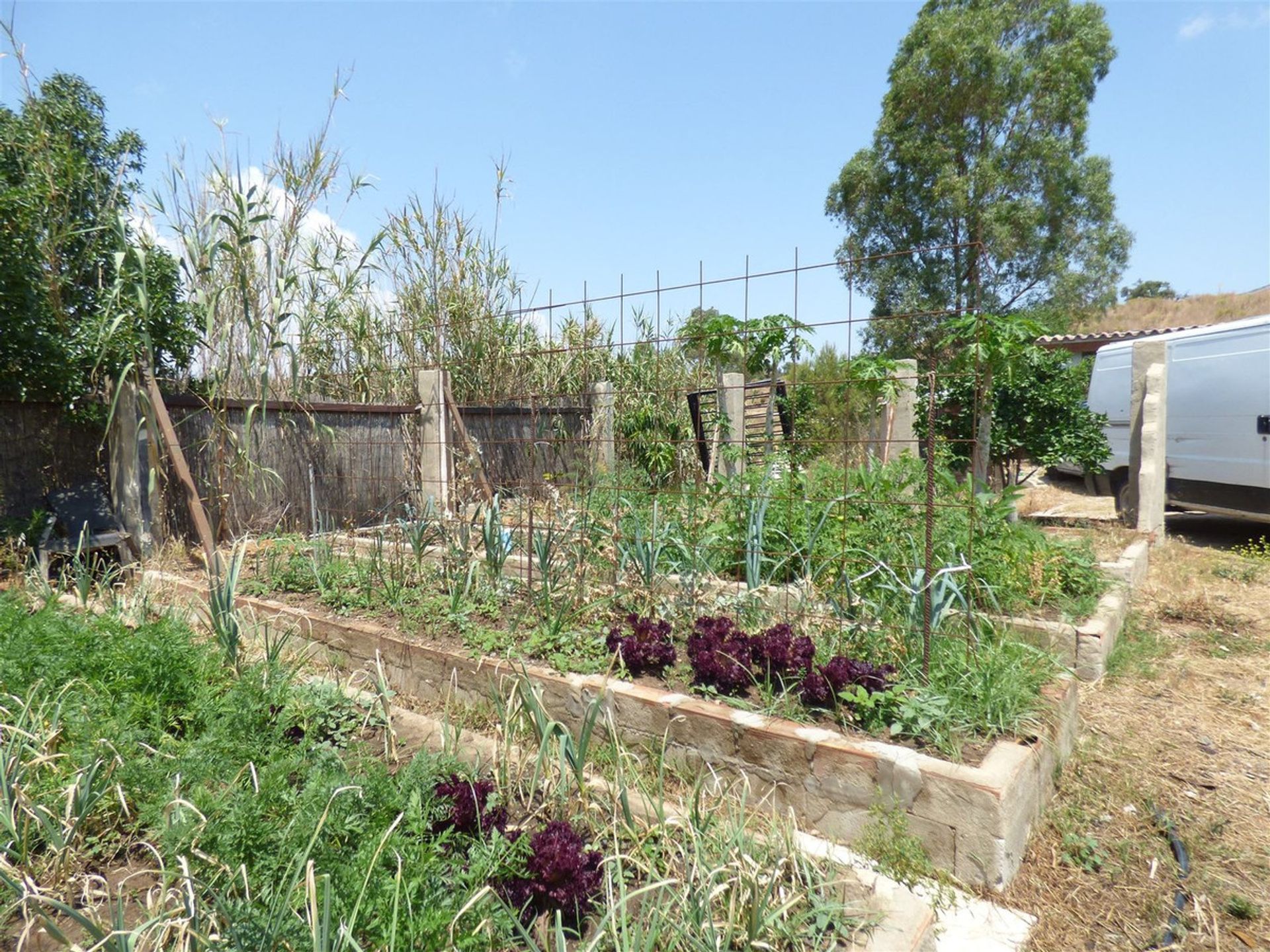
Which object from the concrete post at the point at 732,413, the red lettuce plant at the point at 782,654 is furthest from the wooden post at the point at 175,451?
the concrete post at the point at 732,413

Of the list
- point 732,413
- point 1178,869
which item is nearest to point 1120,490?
point 732,413

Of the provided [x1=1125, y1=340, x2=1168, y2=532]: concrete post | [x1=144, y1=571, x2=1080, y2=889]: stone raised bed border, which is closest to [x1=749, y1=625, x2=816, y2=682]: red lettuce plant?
[x1=144, y1=571, x2=1080, y2=889]: stone raised bed border

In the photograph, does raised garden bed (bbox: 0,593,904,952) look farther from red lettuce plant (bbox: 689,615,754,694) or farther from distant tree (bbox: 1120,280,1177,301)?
distant tree (bbox: 1120,280,1177,301)

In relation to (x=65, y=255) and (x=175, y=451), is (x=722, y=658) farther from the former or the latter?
(x=65, y=255)

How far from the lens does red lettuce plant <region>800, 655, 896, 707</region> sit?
2.78 meters

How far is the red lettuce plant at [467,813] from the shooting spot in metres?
1.97

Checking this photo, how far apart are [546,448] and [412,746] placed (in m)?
5.02

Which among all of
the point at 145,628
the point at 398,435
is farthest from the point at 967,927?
the point at 398,435

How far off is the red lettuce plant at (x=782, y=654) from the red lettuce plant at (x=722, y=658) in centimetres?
4

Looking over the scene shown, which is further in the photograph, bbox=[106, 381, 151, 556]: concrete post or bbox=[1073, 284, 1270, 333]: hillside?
bbox=[1073, 284, 1270, 333]: hillside

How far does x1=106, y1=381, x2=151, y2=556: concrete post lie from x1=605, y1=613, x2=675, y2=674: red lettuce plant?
14.1ft

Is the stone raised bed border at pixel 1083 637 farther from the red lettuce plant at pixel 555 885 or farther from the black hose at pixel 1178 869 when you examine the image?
the red lettuce plant at pixel 555 885

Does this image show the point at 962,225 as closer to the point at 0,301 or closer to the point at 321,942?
the point at 0,301

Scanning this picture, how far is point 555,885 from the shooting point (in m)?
1.76
